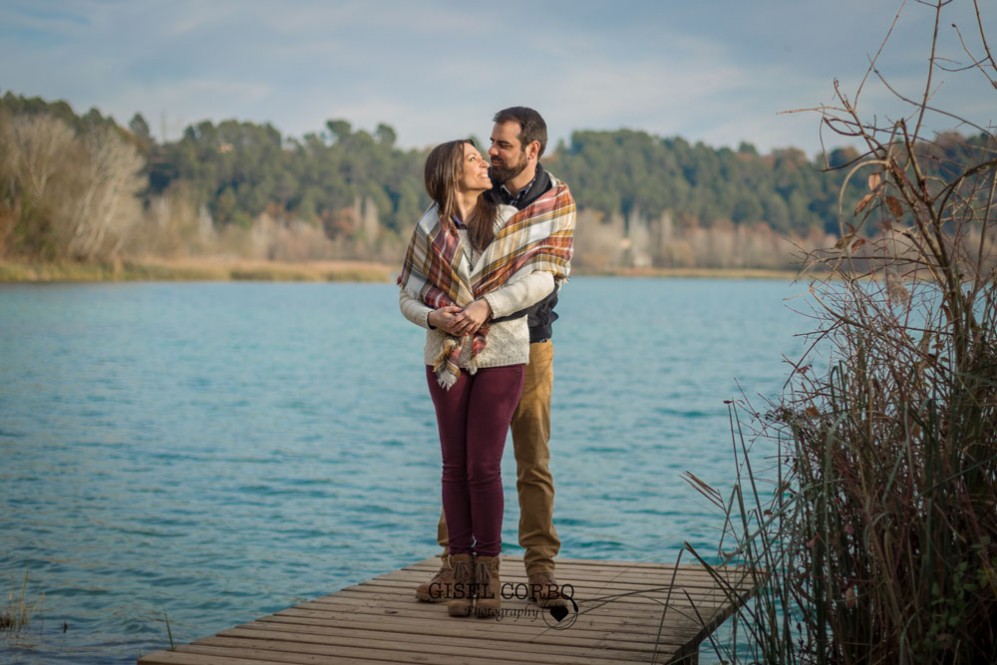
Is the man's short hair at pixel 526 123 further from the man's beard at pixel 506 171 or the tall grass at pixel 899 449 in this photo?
the tall grass at pixel 899 449

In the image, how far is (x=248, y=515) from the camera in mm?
10305

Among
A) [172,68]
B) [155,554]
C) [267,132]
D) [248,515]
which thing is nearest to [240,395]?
[248,515]

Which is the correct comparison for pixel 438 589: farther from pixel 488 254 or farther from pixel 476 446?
pixel 488 254

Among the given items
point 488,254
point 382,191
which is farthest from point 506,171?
point 382,191

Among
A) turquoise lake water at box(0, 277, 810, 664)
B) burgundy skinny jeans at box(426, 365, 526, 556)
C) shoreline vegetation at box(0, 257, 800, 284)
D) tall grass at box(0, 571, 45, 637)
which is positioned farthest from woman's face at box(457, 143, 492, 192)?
shoreline vegetation at box(0, 257, 800, 284)

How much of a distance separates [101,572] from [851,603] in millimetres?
6226

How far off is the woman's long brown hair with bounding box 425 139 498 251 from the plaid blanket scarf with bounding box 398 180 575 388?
0.03 metres

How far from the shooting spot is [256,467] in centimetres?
1327

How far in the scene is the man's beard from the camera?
12.8 feet

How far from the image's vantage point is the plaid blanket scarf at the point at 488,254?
3.82 metres

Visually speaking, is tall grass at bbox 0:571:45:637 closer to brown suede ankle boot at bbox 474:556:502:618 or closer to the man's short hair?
brown suede ankle boot at bbox 474:556:502:618

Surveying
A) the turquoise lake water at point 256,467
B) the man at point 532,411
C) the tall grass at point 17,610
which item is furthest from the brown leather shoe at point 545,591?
the tall grass at point 17,610

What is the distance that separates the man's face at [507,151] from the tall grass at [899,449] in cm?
111

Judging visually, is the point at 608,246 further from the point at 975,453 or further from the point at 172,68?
the point at 975,453
